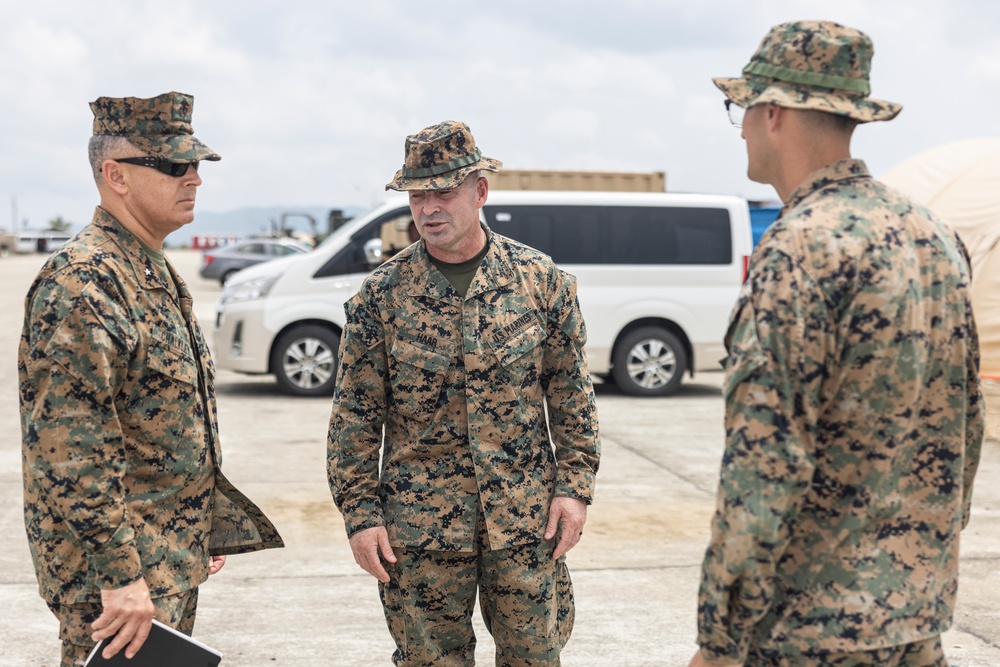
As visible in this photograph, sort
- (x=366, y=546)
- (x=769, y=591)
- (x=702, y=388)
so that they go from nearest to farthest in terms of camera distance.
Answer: (x=769, y=591), (x=366, y=546), (x=702, y=388)

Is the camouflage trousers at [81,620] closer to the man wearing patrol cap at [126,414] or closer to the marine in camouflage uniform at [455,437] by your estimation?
the man wearing patrol cap at [126,414]

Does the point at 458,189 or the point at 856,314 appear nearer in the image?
the point at 856,314

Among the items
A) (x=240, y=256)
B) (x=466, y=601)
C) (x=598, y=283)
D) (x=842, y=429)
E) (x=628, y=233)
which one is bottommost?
(x=466, y=601)

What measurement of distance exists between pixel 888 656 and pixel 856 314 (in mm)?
642

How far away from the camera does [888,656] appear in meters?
2.20

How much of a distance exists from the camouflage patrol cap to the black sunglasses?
2 cm

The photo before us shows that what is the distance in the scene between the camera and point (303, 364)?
12219mm

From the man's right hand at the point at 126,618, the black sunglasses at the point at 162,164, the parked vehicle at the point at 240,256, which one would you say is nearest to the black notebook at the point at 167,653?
the man's right hand at the point at 126,618

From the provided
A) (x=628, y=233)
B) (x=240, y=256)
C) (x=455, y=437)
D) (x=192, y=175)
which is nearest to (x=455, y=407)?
(x=455, y=437)

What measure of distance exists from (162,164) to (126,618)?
111 centimetres

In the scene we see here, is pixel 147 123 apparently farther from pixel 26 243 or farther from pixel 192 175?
pixel 26 243

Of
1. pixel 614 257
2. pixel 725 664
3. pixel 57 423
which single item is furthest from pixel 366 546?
pixel 614 257

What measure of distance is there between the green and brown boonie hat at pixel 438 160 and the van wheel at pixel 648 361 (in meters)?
9.43

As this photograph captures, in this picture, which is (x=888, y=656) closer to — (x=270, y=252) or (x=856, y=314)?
(x=856, y=314)
